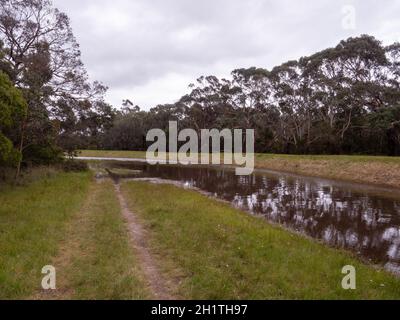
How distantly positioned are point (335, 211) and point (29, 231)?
12.8 metres

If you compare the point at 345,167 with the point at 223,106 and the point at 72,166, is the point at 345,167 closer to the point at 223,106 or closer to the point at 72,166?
the point at 72,166

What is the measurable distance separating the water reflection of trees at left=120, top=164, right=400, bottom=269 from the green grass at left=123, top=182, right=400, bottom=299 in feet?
6.29

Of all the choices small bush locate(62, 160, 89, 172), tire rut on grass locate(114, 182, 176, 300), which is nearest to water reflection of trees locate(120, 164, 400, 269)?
tire rut on grass locate(114, 182, 176, 300)

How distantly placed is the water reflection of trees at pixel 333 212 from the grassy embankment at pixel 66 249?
22.1 ft

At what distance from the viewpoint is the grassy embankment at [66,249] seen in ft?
21.2

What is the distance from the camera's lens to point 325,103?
5041 centimetres

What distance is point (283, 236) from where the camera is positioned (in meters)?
10.6

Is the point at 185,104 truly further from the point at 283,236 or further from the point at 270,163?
the point at 283,236

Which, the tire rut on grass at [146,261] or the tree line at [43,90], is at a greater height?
the tree line at [43,90]

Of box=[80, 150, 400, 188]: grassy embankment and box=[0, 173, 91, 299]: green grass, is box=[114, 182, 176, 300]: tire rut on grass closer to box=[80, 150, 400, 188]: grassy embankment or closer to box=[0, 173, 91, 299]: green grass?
box=[0, 173, 91, 299]: green grass

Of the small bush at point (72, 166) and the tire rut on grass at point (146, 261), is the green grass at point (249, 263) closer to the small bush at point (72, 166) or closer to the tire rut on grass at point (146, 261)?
the tire rut on grass at point (146, 261)

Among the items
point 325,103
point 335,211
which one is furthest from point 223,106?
point 335,211

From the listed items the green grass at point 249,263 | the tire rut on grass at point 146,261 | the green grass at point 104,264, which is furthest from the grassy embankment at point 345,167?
the green grass at point 104,264
